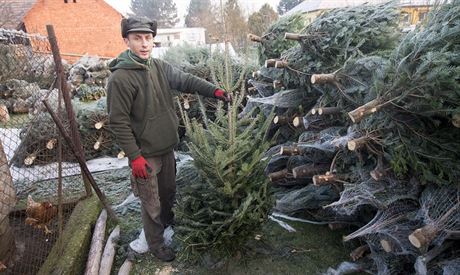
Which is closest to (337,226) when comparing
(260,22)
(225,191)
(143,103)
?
(225,191)

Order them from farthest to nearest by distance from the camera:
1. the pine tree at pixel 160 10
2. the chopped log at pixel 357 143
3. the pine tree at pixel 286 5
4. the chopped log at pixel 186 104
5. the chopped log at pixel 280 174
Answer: the pine tree at pixel 160 10 → the pine tree at pixel 286 5 → the chopped log at pixel 186 104 → the chopped log at pixel 280 174 → the chopped log at pixel 357 143

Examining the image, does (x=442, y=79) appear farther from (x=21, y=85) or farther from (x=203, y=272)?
(x=21, y=85)

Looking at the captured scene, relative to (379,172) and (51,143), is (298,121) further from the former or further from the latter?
(51,143)

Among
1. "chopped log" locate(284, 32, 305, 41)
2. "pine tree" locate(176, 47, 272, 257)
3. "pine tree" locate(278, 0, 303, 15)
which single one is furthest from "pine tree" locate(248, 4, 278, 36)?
"pine tree" locate(278, 0, 303, 15)

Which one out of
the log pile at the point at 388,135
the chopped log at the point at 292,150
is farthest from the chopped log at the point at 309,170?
the chopped log at the point at 292,150

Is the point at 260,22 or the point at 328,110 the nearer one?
the point at 328,110

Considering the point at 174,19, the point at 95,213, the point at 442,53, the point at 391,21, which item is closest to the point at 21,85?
the point at 95,213

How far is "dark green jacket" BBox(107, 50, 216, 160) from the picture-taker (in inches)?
110

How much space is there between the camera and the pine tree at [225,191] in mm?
2695

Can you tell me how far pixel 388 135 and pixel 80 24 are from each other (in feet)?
75.9

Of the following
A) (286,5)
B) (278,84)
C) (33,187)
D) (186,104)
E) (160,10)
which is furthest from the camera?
(160,10)

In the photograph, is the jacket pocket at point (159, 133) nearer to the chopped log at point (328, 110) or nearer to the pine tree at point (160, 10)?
the chopped log at point (328, 110)

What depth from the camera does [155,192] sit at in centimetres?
317

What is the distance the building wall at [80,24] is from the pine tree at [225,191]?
19.6 m
